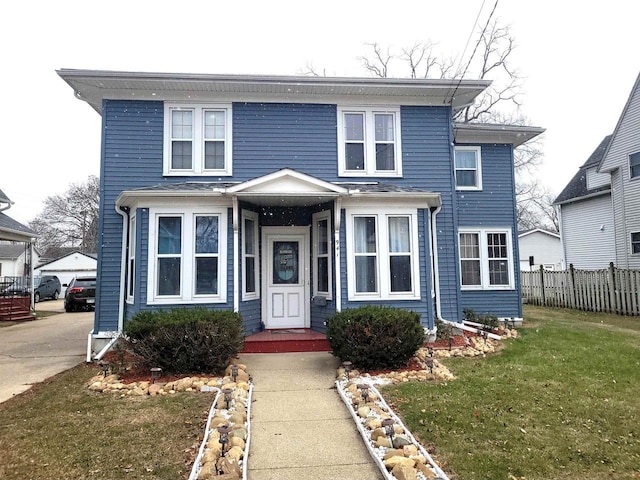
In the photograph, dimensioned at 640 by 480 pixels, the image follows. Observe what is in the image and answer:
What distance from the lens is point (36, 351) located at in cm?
935

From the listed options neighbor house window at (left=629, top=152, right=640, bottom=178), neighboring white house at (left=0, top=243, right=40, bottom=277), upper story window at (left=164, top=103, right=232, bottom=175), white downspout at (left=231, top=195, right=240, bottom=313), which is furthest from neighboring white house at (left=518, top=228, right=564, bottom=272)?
neighboring white house at (left=0, top=243, right=40, bottom=277)

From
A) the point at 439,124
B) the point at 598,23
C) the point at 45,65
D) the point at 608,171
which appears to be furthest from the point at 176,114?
the point at 608,171

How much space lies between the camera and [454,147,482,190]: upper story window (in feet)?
38.1

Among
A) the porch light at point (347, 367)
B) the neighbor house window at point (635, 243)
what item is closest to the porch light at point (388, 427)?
the porch light at point (347, 367)

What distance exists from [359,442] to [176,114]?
26.1ft

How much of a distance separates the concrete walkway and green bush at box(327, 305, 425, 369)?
53 centimetres

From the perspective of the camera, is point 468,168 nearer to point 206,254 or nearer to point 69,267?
point 206,254

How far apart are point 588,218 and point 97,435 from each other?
21.0 m

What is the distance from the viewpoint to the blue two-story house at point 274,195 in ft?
27.1

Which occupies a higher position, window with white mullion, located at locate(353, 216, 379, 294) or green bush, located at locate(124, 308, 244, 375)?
window with white mullion, located at locate(353, 216, 379, 294)

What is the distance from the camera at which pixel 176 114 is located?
952cm

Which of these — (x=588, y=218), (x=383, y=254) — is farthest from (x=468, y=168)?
(x=588, y=218)

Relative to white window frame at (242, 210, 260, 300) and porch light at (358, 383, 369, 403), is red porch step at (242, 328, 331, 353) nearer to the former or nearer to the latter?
white window frame at (242, 210, 260, 300)

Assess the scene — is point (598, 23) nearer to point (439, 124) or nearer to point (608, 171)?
point (439, 124)
